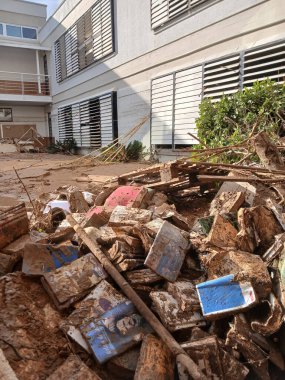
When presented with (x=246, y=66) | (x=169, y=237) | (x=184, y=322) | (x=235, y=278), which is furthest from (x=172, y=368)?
(x=246, y=66)

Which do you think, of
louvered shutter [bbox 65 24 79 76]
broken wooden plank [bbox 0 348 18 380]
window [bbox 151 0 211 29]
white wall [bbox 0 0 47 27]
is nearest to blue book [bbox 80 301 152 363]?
broken wooden plank [bbox 0 348 18 380]

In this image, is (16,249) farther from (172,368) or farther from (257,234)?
(257,234)

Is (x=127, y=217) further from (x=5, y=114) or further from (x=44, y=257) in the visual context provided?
(x=5, y=114)

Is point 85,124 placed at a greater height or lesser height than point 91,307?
greater

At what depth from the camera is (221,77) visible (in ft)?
20.6

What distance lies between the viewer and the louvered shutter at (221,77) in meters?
5.95

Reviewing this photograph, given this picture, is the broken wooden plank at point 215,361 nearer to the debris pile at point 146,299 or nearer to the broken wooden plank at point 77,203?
the debris pile at point 146,299

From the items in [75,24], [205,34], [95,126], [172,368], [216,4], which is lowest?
[172,368]

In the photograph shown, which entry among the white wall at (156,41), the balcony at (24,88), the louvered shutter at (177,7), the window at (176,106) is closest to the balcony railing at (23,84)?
the balcony at (24,88)

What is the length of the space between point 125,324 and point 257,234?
113 cm

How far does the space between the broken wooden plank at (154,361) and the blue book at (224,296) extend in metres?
0.31

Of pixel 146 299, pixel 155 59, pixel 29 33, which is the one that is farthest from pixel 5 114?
pixel 146 299

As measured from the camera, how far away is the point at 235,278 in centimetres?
170

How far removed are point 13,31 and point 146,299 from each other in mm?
21987
